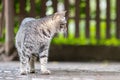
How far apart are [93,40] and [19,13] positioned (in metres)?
2.17

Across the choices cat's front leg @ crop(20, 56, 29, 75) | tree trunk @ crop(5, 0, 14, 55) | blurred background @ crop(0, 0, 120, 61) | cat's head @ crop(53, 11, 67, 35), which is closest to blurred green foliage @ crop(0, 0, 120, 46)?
blurred background @ crop(0, 0, 120, 61)

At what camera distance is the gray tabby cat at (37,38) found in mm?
8547

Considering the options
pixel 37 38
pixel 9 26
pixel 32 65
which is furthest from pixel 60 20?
pixel 9 26

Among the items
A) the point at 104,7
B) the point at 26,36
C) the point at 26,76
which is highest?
the point at 104,7

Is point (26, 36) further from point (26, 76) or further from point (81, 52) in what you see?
point (81, 52)

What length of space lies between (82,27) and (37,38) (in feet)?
16.7

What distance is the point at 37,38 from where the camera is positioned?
8.57m

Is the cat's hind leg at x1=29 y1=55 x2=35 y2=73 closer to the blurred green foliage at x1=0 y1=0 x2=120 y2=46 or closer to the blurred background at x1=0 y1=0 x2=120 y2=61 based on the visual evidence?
the blurred background at x1=0 y1=0 x2=120 y2=61

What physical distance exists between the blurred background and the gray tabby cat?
454 centimetres

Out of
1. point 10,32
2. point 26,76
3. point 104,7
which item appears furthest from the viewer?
point 104,7

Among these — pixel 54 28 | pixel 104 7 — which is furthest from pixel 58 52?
pixel 54 28

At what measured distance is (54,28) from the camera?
345 inches

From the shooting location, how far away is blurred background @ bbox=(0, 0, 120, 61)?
13414mm

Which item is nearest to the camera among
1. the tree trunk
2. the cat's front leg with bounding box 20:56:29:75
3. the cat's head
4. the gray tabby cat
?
the gray tabby cat
